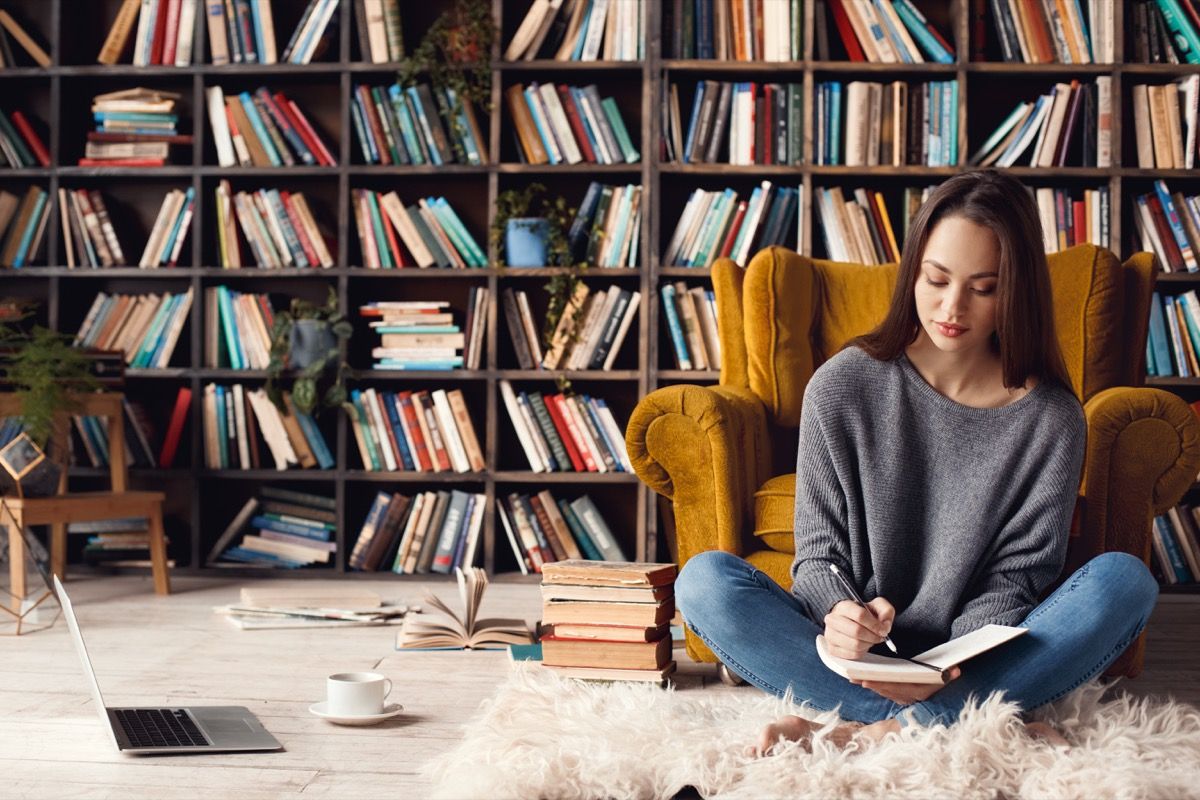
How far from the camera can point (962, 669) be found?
1790 millimetres

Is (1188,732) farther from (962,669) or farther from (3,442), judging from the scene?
(3,442)

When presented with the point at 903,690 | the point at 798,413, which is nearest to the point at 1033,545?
the point at 903,690

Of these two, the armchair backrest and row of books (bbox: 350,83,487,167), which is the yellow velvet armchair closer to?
the armchair backrest

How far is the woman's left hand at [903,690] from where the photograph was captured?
1.73m

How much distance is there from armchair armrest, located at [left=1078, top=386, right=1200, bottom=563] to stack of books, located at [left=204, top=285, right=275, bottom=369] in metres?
2.56

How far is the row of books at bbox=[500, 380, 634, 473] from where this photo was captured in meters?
3.77

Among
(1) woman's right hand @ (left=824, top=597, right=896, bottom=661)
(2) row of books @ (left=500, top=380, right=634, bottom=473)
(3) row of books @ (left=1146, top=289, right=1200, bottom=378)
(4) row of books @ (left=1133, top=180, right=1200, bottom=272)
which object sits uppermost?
(4) row of books @ (left=1133, top=180, right=1200, bottom=272)

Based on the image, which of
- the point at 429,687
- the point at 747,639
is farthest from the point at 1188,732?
the point at 429,687

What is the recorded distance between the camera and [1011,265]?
1877 mm

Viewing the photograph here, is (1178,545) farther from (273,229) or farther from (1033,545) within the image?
(273,229)

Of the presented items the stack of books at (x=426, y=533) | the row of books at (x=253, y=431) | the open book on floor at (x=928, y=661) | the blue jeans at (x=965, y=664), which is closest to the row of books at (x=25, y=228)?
the row of books at (x=253, y=431)

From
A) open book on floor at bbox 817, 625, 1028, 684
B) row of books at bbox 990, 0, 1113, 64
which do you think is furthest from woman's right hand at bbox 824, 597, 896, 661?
row of books at bbox 990, 0, 1113, 64

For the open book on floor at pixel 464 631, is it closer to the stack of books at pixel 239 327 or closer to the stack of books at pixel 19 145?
the stack of books at pixel 239 327

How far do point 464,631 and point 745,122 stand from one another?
1.90 m
